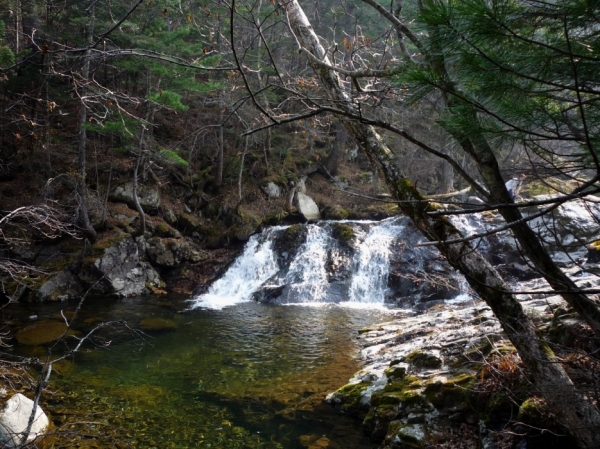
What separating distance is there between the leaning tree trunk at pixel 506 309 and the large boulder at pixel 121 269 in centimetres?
1145

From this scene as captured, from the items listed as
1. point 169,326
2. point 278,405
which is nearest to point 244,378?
point 278,405

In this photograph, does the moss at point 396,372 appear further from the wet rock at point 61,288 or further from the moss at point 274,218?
the moss at point 274,218

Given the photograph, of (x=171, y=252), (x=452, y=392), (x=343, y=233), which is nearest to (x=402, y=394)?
(x=452, y=392)

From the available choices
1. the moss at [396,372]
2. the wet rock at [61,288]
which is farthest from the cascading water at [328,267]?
the moss at [396,372]

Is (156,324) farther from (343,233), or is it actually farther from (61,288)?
(343,233)

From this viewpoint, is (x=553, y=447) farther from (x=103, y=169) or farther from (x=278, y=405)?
(x=103, y=169)

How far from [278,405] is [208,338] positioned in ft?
12.8

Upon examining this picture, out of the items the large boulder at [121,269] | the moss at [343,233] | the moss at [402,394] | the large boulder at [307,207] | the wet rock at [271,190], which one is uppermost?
the wet rock at [271,190]

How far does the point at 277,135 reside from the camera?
21.9 m

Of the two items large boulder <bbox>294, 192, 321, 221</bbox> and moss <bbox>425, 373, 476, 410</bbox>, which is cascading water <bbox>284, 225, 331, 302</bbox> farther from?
moss <bbox>425, 373, 476, 410</bbox>

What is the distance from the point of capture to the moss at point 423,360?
581 cm

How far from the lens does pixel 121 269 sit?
46.3 feet

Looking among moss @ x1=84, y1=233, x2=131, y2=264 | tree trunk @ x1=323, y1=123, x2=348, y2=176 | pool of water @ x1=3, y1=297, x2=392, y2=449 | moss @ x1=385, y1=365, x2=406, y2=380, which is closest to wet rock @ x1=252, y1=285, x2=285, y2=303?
pool of water @ x1=3, y1=297, x2=392, y2=449

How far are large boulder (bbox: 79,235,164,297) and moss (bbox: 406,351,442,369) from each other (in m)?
10.2
